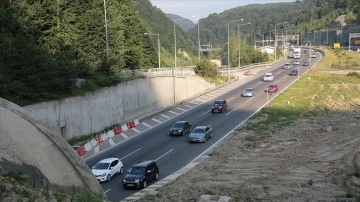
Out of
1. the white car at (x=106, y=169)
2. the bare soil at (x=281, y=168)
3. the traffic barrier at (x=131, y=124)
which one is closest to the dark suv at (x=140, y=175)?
the bare soil at (x=281, y=168)

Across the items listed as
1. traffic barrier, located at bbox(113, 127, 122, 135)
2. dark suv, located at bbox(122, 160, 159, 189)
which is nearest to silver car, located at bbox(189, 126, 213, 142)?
traffic barrier, located at bbox(113, 127, 122, 135)

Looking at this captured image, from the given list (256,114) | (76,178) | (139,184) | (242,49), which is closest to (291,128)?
(256,114)

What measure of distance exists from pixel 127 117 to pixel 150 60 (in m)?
35.6

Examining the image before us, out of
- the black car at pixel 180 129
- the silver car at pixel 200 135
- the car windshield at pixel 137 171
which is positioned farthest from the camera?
the black car at pixel 180 129

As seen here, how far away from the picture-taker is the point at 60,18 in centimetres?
4919

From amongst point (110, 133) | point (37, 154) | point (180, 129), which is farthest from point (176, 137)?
point (37, 154)

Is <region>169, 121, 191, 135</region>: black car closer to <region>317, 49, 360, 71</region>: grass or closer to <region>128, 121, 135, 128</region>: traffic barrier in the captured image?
<region>128, 121, 135, 128</region>: traffic barrier

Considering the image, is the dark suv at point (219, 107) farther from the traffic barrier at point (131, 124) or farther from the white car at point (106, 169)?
the white car at point (106, 169)

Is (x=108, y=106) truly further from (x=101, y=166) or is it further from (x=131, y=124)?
(x=101, y=166)

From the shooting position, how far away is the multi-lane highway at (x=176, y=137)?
108 ft

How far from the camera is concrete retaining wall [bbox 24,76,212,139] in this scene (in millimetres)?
35816

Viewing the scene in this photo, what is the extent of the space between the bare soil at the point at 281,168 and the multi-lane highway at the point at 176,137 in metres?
1.87

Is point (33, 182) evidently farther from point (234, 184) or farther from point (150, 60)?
point (150, 60)

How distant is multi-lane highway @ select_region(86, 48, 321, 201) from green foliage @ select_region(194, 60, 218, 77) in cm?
732
